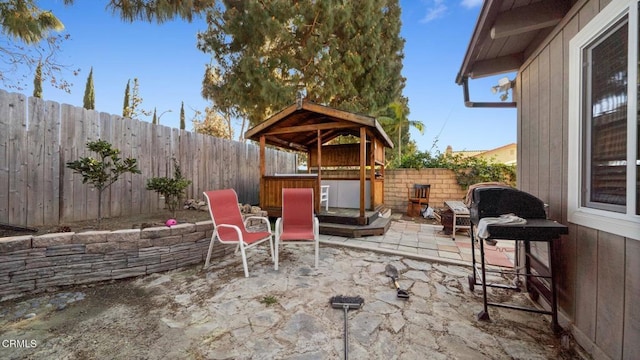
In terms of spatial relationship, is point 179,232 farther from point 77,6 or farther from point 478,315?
point 77,6

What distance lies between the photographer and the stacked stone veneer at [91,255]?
8.39 ft

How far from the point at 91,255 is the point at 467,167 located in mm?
8910

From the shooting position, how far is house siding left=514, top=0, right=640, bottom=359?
1.50 m

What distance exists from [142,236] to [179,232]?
425 millimetres

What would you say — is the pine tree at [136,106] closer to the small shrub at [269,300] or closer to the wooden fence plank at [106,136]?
the wooden fence plank at [106,136]

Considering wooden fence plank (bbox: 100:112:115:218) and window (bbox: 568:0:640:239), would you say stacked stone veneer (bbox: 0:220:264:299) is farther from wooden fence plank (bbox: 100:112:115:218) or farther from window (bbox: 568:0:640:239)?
window (bbox: 568:0:640:239)

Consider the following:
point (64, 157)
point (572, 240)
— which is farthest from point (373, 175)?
point (64, 157)

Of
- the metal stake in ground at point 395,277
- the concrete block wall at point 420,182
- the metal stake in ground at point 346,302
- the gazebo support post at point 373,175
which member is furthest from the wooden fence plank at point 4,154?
the concrete block wall at point 420,182

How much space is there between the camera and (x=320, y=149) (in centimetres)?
558

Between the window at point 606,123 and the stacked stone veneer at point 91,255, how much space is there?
4.33 m

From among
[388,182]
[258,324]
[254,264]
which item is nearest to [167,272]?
[254,264]

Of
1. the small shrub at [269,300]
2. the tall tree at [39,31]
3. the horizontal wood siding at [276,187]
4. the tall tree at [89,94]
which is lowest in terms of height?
the small shrub at [269,300]

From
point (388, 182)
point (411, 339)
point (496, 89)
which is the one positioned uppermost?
point (496, 89)

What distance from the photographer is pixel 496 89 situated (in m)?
3.98
